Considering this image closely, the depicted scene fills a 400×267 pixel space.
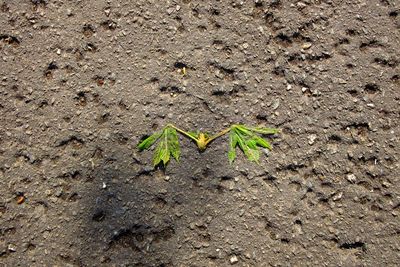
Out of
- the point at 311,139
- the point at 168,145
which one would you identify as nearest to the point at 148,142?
the point at 168,145

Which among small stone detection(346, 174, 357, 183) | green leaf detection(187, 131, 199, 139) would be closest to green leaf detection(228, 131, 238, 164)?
green leaf detection(187, 131, 199, 139)

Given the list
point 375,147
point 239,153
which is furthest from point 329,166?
point 239,153

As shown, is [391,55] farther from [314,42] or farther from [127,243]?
[127,243]

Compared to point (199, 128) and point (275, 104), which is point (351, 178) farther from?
point (199, 128)

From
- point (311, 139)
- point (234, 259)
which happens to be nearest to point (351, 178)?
point (311, 139)

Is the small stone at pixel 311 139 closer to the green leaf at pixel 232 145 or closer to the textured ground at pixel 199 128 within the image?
the textured ground at pixel 199 128

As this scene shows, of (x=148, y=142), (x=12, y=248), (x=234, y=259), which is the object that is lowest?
(x=12, y=248)

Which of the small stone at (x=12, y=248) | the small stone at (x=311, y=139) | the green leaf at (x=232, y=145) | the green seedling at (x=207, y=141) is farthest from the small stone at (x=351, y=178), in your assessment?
the small stone at (x=12, y=248)

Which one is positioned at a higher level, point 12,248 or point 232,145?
point 232,145

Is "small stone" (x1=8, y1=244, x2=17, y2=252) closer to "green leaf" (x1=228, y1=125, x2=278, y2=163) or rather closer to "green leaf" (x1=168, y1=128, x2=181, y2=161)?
"green leaf" (x1=168, y1=128, x2=181, y2=161)
